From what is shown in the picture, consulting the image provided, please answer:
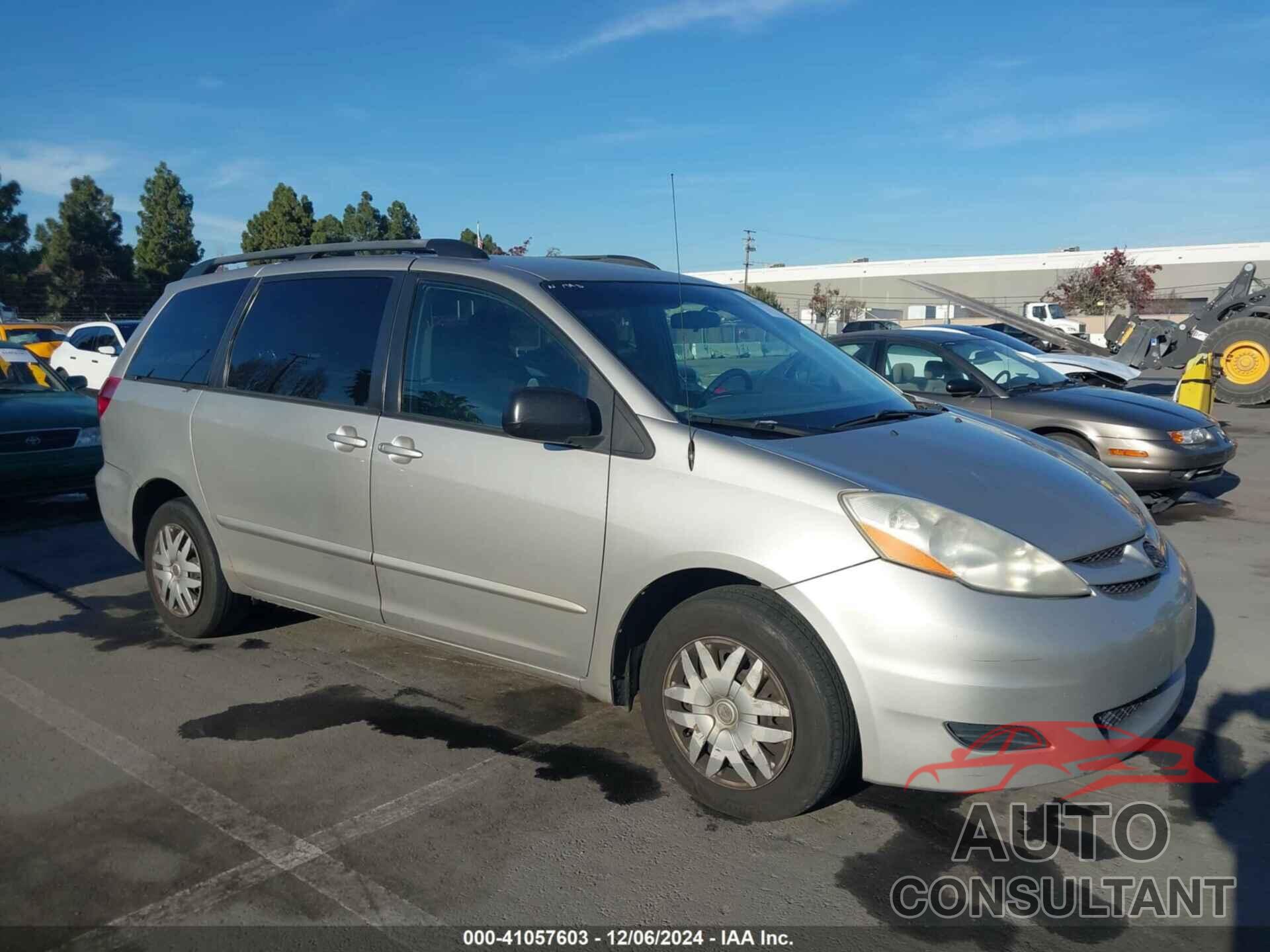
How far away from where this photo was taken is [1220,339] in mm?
17203

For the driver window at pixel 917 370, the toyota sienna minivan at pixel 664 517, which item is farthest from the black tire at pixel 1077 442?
the toyota sienna minivan at pixel 664 517

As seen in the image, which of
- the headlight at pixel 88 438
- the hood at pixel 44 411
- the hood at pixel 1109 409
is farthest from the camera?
the headlight at pixel 88 438

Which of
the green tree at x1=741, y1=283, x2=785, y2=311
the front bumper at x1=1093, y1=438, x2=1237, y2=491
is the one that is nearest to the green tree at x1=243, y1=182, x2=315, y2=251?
the green tree at x1=741, y1=283, x2=785, y2=311

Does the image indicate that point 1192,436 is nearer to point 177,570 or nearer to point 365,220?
point 177,570

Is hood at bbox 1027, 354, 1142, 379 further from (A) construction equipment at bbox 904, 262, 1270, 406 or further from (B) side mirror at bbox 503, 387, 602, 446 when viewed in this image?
(B) side mirror at bbox 503, 387, 602, 446

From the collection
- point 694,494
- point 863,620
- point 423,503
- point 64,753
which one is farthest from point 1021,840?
point 64,753

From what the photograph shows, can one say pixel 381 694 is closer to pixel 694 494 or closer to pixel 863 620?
pixel 694 494

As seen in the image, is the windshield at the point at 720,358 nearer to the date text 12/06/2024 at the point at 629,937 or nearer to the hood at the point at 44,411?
the date text 12/06/2024 at the point at 629,937

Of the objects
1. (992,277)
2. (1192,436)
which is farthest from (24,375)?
(992,277)

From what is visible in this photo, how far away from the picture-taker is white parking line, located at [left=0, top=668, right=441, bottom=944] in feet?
9.55

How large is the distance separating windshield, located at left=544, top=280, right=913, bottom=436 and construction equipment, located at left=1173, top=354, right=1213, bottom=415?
9567mm

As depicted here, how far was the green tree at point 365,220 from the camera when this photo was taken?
149ft

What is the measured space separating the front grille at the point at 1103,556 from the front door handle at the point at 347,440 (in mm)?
2759

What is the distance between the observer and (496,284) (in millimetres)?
4090
